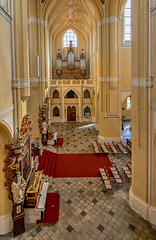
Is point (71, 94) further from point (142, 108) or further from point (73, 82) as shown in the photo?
point (142, 108)

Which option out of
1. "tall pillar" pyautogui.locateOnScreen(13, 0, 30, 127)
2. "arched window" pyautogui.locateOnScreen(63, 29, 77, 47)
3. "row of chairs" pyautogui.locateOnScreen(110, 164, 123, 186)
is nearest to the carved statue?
"tall pillar" pyautogui.locateOnScreen(13, 0, 30, 127)

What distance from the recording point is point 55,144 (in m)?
16.0

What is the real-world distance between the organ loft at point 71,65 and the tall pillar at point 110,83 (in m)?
12.5

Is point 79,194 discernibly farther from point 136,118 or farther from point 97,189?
point 136,118

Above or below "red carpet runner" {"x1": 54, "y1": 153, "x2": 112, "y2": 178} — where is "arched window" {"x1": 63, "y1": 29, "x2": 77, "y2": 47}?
above

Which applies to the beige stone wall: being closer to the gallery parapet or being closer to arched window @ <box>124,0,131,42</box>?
arched window @ <box>124,0,131,42</box>

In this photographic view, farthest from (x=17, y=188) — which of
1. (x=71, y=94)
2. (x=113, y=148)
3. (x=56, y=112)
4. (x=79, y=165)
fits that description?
(x=71, y=94)

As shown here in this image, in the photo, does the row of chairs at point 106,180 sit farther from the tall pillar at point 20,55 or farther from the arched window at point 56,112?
the arched window at point 56,112

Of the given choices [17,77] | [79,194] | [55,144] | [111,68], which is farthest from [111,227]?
[111,68]

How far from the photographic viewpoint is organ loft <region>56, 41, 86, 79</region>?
90.7 feet

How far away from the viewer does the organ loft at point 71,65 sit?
1089 inches

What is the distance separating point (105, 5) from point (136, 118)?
11.3 m

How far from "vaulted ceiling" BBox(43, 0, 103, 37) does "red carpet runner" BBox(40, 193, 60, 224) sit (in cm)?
1623

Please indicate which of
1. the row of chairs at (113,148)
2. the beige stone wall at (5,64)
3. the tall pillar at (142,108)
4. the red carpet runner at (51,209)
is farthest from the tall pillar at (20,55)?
the row of chairs at (113,148)
